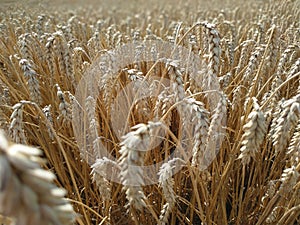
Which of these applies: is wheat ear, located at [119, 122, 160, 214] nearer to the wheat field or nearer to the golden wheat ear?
the wheat field

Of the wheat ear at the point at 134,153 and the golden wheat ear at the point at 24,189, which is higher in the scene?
the golden wheat ear at the point at 24,189

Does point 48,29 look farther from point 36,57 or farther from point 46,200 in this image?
point 46,200

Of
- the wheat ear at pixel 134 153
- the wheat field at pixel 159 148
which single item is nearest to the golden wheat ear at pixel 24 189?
the wheat field at pixel 159 148

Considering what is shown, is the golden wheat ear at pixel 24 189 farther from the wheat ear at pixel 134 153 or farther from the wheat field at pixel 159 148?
the wheat ear at pixel 134 153

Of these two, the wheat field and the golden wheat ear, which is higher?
the golden wheat ear

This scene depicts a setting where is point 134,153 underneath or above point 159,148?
above

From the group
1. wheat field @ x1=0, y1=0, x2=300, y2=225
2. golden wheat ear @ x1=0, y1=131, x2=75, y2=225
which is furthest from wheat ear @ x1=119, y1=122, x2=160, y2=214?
golden wheat ear @ x1=0, y1=131, x2=75, y2=225

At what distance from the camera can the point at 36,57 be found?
201 cm

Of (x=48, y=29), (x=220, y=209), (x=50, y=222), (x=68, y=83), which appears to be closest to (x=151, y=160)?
(x=220, y=209)

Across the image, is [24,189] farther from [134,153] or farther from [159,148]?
[159,148]

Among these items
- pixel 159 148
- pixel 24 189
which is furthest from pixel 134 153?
pixel 159 148

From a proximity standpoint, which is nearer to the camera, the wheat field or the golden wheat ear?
the golden wheat ear

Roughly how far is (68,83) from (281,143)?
119 centimetres

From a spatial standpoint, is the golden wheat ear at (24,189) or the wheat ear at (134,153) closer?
the golden wheat ear at (24,189)
